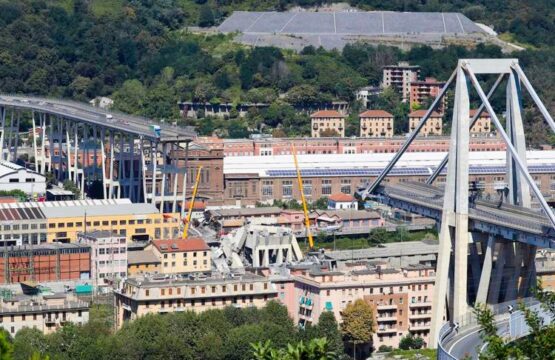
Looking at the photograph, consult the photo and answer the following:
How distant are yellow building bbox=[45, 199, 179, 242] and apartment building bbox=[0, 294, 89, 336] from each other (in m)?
8.59

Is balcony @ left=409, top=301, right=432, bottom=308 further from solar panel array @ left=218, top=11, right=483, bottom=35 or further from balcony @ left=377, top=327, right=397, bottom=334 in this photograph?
solar panel array @ left=218, top=11, right=483, bottom=35

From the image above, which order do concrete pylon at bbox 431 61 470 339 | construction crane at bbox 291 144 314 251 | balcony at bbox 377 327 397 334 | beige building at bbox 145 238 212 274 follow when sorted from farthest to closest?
construction crane at bbox 291 144 314 251
beige building at bbox 145 238 212 274
balcony at bbox 377 327 397 334
concrete pylon at bbox 431 61 470 339

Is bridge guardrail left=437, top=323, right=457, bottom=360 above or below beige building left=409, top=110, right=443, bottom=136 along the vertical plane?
below

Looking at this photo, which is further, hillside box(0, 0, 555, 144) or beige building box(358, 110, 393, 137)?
hillside box(0, 0, 555, 144)

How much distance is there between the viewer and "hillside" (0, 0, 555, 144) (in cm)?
7250

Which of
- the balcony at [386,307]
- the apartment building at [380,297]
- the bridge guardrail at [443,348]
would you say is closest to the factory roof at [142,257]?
the apartment building at [380,297]

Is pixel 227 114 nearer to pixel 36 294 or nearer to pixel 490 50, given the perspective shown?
pixel 490 50

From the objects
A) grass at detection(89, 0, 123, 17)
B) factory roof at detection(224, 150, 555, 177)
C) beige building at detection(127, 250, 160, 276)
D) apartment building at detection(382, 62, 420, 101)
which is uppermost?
grass at detection(89, 0, 123, 17)

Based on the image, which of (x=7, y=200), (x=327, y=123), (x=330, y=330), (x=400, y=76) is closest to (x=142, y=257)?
(x=330, y=330)

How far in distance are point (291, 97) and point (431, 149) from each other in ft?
31.3

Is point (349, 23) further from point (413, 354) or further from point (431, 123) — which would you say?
point (413, 354)

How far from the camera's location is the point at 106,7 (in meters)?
85.5

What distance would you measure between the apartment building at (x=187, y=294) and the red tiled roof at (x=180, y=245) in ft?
14.3

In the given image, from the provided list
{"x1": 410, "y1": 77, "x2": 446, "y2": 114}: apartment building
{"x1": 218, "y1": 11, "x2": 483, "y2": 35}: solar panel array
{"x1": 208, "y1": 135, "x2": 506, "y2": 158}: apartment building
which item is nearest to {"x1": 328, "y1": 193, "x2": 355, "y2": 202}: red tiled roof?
{"x1": 208, "y1": 135, "x2": 506, "y2": 158}: apartment building
